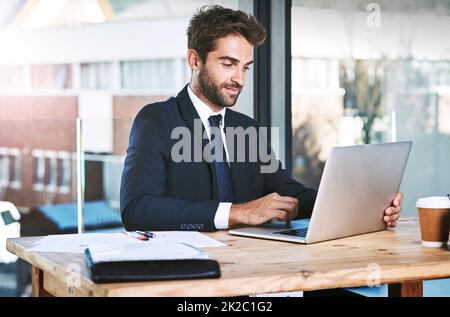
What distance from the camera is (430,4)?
362cm

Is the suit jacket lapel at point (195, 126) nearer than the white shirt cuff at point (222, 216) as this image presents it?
No

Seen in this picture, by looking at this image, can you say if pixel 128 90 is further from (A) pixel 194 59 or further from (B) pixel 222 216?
(B) pixel 222 216

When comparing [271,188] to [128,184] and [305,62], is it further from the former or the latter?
[305,62]

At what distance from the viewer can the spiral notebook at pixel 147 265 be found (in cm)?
A: 148

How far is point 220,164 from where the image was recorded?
2.63 metres

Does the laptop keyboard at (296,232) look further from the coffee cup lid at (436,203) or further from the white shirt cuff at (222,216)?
the coffee cup lid at (436,203)

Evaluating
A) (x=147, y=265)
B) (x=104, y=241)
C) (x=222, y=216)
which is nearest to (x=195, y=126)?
(x=222, y=216)

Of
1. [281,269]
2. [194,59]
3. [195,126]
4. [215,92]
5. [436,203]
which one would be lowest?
[281,269]

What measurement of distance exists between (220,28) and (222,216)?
0.79 meters

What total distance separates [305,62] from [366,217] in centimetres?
208

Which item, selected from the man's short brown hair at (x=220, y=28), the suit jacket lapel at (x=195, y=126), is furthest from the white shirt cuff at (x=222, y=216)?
the man's short brown hair at (x=220, y=28)

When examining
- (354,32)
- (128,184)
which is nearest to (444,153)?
(354,32)

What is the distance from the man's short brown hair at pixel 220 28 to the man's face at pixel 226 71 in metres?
0.02
